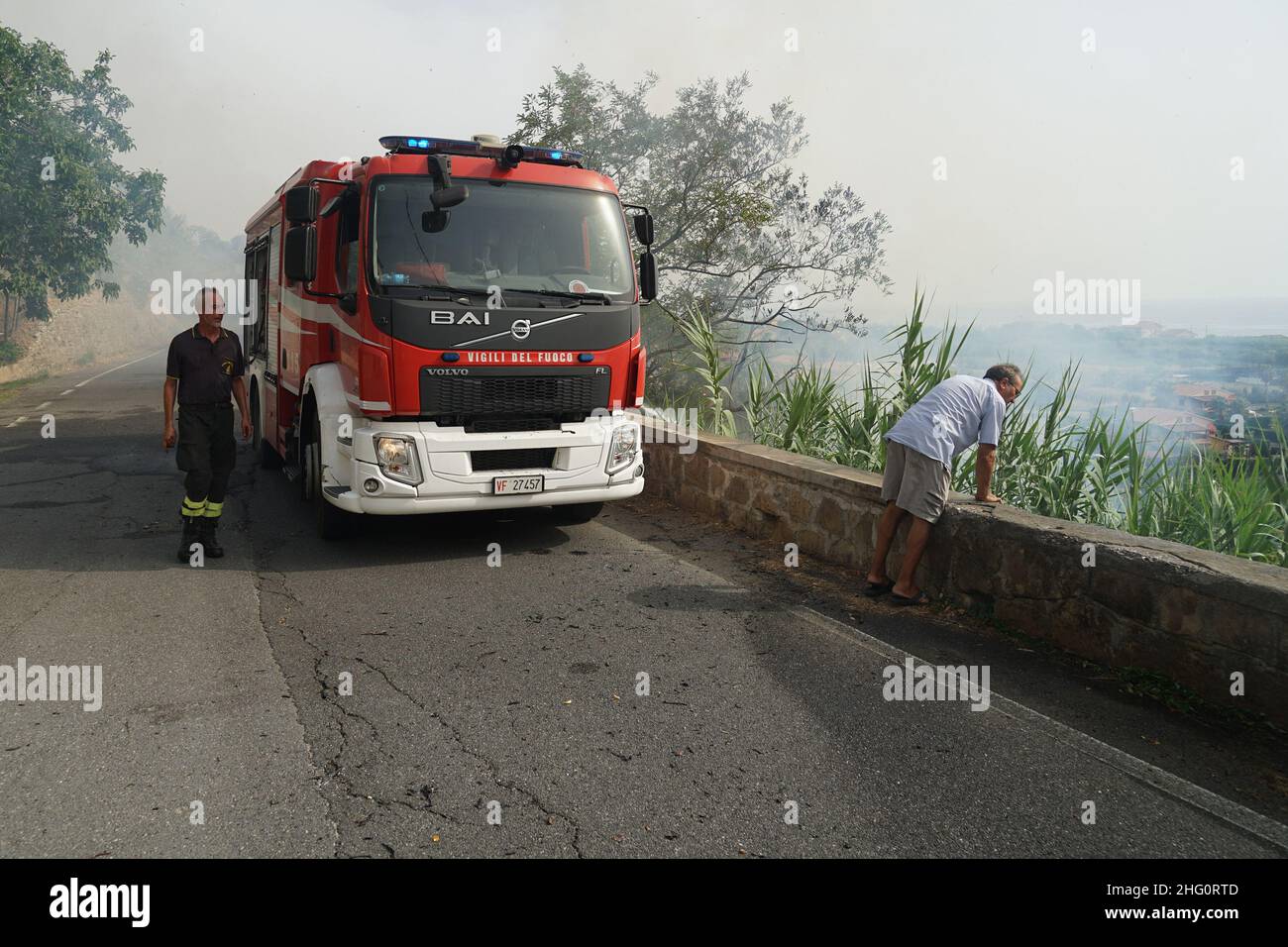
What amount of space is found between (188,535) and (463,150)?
3.36 meters

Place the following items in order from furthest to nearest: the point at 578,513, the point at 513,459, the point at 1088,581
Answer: the point at 578,513 < the point at 513,459 < the point at 1088,581

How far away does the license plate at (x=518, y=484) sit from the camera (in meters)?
6.27

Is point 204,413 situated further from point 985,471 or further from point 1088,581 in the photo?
point 1088,581

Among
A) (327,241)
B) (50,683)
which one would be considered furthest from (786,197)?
(50,683)

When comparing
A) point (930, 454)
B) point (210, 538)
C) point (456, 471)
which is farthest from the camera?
point (210, 538)

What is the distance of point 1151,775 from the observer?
11.1 feet

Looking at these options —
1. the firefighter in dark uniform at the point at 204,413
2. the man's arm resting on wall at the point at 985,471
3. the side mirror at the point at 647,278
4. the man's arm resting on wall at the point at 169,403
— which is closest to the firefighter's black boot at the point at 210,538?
the firefighter in dark uniform at the point at 204,413

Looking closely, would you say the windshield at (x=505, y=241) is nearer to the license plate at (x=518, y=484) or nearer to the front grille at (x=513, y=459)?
the front grille at (x=513, y=459)

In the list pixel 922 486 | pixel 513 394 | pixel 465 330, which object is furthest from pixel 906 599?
Result: pixel 465 330

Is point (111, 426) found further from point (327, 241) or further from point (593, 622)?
point (593, 622)

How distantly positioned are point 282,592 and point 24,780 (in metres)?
2.39

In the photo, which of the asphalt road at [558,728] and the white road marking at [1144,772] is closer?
the asphalt road at [558,728]

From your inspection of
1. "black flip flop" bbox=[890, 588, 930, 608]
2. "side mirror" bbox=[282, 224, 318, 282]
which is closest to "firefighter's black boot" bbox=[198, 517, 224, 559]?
"side mirror" bbox=[282, 224, 318, 282]

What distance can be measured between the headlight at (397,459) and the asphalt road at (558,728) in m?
0.64
